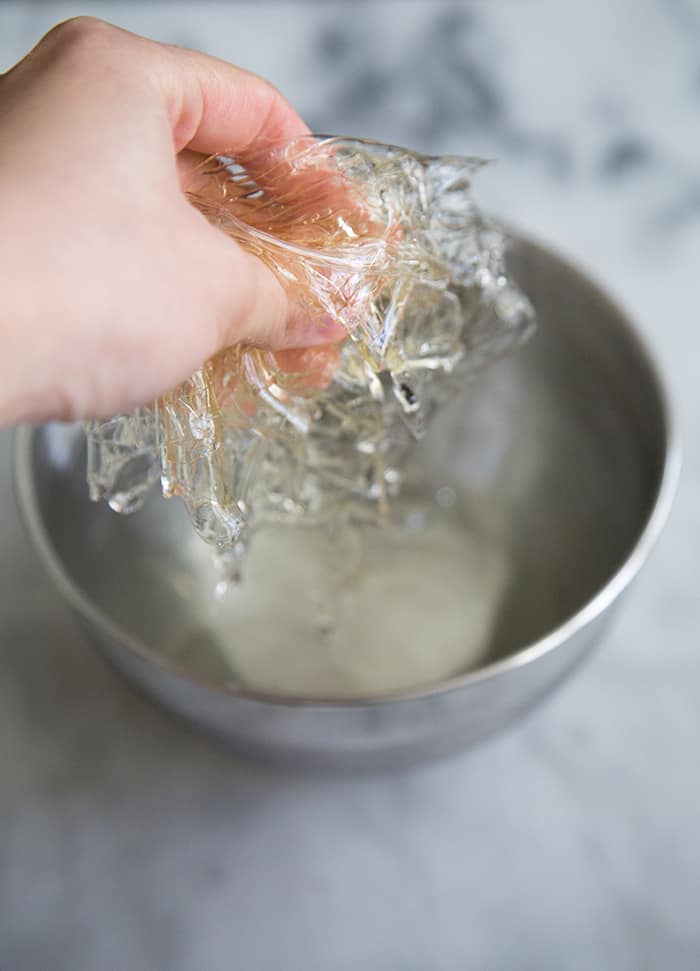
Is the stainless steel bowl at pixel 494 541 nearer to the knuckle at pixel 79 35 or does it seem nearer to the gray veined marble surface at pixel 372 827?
the gray veined marble surface at pixel 372 827

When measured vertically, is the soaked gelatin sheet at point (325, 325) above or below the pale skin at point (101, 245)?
below

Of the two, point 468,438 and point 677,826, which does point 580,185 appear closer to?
point 468,438

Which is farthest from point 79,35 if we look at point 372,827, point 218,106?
point 372,827

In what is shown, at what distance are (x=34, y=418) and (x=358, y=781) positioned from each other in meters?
0.32

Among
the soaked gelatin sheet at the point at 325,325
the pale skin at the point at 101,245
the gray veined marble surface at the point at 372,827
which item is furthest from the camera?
the gray veined marble surface at the point at 372,827

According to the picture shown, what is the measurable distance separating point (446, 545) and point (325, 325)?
0.98 ft

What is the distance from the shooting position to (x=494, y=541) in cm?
65

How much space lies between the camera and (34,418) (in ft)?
0.97

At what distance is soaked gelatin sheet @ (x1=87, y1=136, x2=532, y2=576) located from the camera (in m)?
0.39

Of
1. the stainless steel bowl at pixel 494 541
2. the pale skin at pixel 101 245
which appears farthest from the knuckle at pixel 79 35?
the stainless steel bowl at pixel 494 541

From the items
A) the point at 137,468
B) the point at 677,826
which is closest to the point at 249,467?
the point at 137,468

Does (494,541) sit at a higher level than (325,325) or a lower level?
lower

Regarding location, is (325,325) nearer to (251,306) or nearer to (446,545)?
(251,306)

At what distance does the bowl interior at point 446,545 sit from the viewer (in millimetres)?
569
